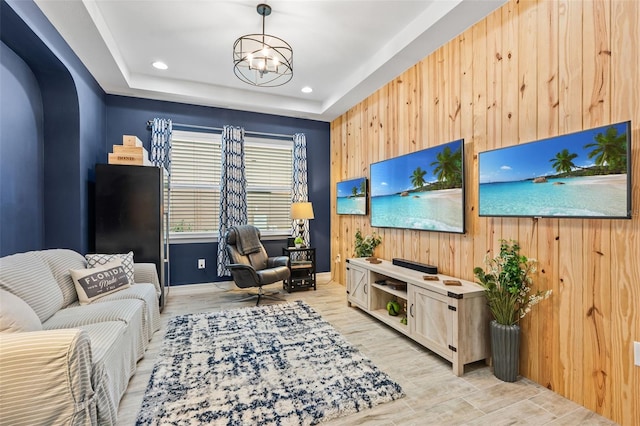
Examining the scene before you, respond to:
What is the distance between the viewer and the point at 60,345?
1299mm

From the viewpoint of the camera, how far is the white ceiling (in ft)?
8.45

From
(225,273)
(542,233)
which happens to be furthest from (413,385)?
(225,273)

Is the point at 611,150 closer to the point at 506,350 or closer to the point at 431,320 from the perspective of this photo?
the point at 506,350

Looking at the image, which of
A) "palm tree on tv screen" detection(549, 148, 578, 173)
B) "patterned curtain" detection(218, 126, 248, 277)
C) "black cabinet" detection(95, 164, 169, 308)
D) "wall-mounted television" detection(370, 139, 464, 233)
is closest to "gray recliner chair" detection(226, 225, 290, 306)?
"patterned curtain" detection(218, 126, 248, 277)

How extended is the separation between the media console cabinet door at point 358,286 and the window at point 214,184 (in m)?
1.80

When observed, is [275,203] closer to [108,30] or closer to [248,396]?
[108,30]

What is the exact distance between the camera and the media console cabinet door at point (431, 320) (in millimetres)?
2281

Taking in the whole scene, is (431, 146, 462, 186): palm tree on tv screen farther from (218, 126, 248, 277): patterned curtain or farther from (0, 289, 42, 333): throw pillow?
(0, 289, 42, 333): throw pillow

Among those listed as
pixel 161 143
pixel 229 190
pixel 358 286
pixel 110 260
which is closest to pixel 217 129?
pixel 161 143

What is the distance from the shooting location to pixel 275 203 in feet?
16.9

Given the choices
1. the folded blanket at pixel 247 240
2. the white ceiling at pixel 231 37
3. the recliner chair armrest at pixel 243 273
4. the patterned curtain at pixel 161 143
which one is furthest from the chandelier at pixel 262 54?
the recliner chair armrest at pixel 243 273

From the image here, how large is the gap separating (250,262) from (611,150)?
3787mm

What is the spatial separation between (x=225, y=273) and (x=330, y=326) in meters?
2.15

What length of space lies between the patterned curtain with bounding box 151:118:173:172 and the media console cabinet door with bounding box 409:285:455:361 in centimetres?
368
